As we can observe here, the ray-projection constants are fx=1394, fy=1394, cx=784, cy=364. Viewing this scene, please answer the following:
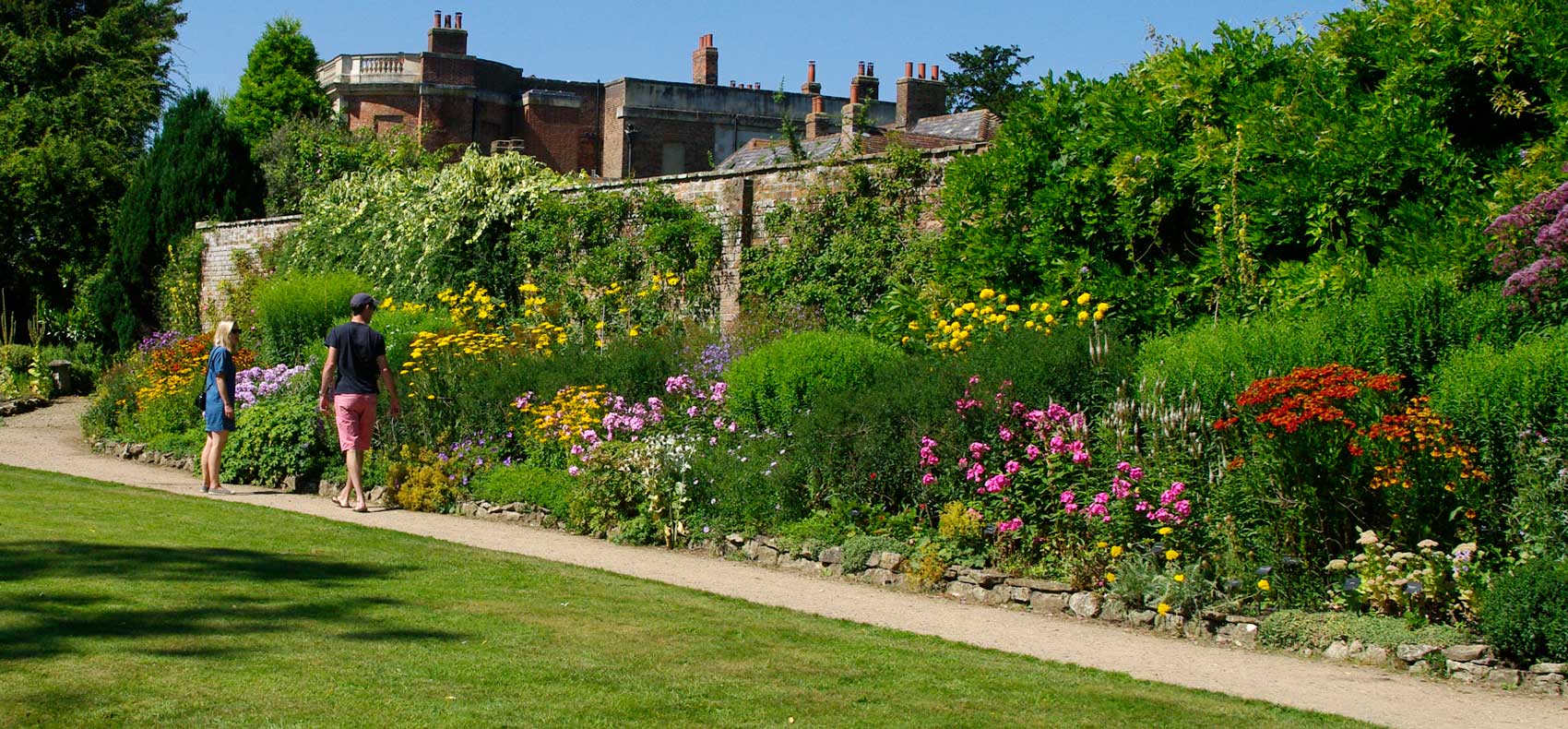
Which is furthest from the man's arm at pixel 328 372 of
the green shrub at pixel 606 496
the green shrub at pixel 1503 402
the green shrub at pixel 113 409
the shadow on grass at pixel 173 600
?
the green shrub at pixel 1503 402

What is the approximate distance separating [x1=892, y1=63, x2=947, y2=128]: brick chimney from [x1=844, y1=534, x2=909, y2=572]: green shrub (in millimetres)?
28661

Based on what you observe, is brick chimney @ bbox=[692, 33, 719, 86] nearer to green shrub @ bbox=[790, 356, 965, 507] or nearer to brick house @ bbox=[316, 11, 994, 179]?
brick house @ bbox=[316, 11, 994, 179]

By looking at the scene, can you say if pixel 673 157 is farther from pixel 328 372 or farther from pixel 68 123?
pixel 328 372

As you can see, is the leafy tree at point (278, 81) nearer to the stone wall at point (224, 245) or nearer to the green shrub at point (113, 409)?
the stone wall at point (224, 245)

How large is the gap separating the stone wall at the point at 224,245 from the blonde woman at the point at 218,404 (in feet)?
37.1

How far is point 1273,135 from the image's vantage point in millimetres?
9758

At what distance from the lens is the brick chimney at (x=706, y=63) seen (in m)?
47.9

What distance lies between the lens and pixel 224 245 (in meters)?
25.4

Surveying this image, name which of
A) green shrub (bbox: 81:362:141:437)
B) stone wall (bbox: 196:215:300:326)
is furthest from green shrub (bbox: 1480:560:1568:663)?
Answer: stone wall (bbox: 196:215:300:326)

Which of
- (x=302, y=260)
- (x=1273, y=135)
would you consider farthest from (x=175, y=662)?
(x=302, y=260)

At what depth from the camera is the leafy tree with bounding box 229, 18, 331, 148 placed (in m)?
45.3

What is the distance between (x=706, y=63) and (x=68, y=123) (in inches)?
867

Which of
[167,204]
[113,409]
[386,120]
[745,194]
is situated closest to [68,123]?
[167,204]

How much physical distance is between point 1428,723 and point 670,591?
13.4 feet
